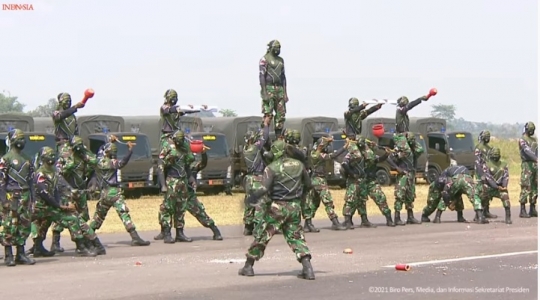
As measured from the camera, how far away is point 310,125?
38844mm

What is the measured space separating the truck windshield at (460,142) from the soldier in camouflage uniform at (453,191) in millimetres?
19764

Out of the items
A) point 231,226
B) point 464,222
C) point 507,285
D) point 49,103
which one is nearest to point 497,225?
point 464,222

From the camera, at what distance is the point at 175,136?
59.4ft

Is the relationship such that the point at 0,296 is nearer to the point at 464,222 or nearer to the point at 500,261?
the point at 500,261

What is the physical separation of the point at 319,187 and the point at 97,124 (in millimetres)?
16476

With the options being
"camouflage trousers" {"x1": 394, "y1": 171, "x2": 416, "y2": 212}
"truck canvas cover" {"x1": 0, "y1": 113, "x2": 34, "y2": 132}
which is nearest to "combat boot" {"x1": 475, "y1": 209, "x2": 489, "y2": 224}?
"camouflage trousers" {"x1": 394, "y1": 171, "x2": 416, "y2": 212}

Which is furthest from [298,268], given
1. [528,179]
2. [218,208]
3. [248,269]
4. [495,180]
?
[218,208]

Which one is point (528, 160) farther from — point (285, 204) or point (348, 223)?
point (285, 204)

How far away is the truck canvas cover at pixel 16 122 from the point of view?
32.2 m

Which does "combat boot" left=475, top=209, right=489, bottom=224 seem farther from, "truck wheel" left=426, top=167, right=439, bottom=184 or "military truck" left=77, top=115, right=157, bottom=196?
"truck wheel" left=426, top=167, right=439, bottom=184

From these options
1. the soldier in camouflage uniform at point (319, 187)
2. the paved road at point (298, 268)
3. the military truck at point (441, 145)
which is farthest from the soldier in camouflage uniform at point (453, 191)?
the military truck at point (441, 145)

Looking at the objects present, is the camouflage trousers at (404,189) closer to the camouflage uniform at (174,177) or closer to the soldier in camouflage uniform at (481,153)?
the soldier in camouflage uniform at (481,153)

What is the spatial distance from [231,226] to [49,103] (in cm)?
4351

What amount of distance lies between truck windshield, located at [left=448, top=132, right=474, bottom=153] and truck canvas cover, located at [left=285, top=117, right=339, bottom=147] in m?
5.05
